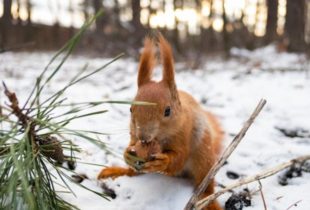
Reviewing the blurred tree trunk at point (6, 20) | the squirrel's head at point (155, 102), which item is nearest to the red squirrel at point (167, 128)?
the squirrel's head at point (155, 102)

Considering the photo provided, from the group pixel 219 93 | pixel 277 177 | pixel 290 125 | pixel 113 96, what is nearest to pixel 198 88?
pixel 219 93

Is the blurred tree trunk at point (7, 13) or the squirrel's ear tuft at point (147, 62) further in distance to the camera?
the blurred tree trunk at point (7, 13)

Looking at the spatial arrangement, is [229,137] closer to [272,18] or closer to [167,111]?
[167,111]

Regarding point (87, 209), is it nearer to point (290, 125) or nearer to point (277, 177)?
point (277, 177)

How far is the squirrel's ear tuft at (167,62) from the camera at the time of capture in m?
1.33

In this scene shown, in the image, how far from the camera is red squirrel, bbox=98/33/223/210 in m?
1.20

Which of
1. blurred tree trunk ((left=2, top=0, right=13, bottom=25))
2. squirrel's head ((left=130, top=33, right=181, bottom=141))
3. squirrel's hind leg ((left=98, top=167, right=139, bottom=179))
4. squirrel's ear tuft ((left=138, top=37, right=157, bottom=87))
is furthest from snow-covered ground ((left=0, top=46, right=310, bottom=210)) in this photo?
blurred tree trunk ((left=2, top=0, right=13, bottom=25))

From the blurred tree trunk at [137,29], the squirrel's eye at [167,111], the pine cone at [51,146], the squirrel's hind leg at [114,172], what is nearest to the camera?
the pine cone at [51,146]

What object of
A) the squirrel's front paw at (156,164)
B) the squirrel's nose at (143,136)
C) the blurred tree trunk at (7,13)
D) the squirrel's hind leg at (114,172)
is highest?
the blurred tree trunk at (7,13)

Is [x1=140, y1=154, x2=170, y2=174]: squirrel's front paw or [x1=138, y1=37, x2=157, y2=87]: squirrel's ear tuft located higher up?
[x1=138, y1=37, x2=157, y2=87]: squirrel's ear tuft

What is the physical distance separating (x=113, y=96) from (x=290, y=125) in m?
1.81

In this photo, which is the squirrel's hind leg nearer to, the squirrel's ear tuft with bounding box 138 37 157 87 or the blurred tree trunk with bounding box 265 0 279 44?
the squirrel's ear tuft with bounding box 138 37 157 87

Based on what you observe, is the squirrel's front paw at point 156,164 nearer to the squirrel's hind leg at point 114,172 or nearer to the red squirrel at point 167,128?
the red squirrel at point 167,128

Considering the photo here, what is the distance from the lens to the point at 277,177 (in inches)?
59.6
